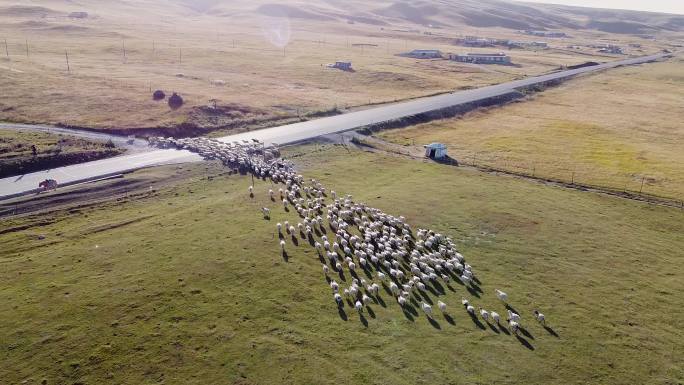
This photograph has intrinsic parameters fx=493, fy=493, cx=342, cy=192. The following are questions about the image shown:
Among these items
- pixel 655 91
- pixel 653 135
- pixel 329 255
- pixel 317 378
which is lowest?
pixel 317 378

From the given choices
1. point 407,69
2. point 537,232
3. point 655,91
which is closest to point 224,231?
point 537,232

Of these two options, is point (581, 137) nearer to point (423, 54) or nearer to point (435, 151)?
point (435, 151)

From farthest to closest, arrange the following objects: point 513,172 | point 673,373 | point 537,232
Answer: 1. point 513,172
2. point 537,232
3. point 673,373

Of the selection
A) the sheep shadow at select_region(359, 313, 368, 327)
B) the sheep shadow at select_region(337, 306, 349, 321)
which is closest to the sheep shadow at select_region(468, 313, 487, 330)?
the sheep shadow at select_region(359, 313, 368, 327)

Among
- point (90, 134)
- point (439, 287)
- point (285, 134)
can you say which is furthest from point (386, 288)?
point (90, 134)

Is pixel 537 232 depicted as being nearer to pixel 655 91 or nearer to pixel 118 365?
pixel 118 365

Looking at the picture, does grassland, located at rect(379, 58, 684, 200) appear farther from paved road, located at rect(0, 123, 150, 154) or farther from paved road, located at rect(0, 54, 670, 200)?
paved road, located at rect(0, 123, 150, 154)
